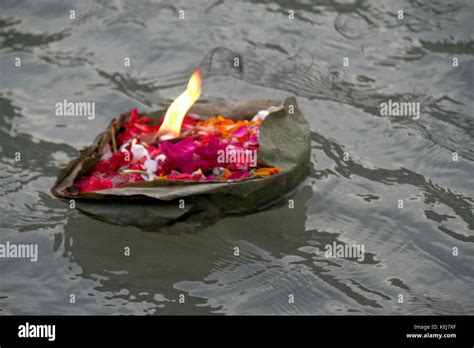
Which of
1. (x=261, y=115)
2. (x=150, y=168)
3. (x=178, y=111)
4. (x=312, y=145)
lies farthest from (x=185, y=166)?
(x=312, y=145)

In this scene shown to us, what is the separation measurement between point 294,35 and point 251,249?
2953mm

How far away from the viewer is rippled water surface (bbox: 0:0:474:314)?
5.30 meters

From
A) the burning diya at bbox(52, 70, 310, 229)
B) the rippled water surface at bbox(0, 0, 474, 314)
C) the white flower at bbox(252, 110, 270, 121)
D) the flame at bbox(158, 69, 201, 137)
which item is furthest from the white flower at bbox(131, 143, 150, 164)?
the white flower at bbox(252, 110, 270, 121)

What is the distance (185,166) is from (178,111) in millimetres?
486

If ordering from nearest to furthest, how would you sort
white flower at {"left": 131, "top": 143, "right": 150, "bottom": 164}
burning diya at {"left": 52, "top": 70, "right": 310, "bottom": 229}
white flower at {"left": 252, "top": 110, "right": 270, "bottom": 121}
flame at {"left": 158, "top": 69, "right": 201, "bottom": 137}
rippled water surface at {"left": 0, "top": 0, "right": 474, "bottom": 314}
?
1. burning diya at {"left": 52, "top": 70, "right": 310, "bottom": 229}
2. rippled water surface at {"left": 0, "top": 0, "right": 474, "bottom": 314}
3. white flower at {"left": 131, "top": 143, "right": 150, "bottom": 164}
4. flame at {"left": 158, "top": 69, "right": 201, "bottom": 137}
5. white flower at {"left": 252, "top": 110, "right": 270, "bottom": 121}

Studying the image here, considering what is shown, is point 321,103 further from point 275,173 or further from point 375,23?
point 275,173

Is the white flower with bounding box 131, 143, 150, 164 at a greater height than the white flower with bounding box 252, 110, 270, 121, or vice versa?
the white flower with bounding box 252, 110, 270, 121

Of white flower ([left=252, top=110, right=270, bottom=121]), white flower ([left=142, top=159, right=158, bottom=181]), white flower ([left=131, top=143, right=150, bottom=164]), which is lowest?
white flower ([left=142, top=159, right=158, bottom=181])

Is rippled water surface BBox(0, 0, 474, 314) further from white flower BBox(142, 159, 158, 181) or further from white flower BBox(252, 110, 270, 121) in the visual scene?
white flower BBox(252, 110, 270, 121)

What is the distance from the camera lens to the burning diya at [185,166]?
16.8 feet

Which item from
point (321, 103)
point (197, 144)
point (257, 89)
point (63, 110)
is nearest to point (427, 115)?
point (321, 103)

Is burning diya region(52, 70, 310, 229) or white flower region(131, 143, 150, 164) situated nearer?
burning diya region(52, 70, 310, 229)

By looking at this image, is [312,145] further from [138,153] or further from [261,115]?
[138,153]

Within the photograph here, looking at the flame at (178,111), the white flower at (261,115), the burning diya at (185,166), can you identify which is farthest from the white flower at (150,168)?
the white flower at (261,115)
